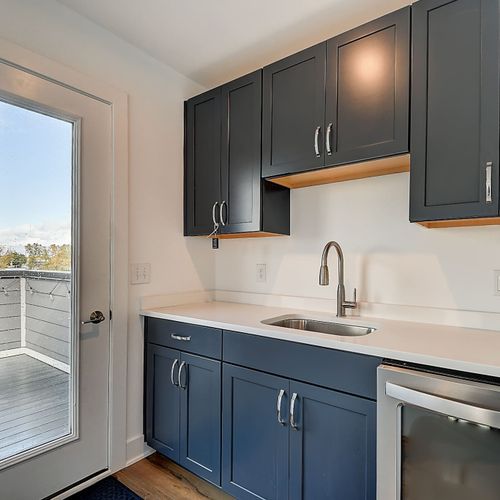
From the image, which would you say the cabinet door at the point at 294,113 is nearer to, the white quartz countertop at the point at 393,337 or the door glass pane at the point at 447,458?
the white quartz countertop at the point at 393,337

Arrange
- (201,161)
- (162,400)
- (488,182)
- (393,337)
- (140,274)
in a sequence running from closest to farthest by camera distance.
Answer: (488,182)
(393,337)
(162,400)
(140,274)
(201,161)

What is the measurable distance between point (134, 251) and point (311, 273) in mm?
1077

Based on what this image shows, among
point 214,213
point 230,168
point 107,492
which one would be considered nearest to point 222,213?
point 214,213

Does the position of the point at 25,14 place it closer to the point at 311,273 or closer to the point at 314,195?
the point at 314,195

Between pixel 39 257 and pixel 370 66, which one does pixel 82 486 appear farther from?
pixel 370 66

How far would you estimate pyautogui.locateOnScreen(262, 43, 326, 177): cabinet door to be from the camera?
1.72 metres

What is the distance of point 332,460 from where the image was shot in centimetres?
134

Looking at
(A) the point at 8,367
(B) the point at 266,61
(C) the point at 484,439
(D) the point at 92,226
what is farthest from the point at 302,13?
(A) the point at 8,367

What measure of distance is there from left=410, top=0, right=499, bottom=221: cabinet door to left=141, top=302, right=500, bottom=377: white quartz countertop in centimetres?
48

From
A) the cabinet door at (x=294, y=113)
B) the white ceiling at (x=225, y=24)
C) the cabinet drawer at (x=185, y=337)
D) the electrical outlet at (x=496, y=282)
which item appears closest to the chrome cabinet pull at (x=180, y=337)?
the cabinet drawer at (x=185, y=337)

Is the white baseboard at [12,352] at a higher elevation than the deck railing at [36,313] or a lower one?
lower

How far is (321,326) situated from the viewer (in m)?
1.94

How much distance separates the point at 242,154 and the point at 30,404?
5.51ft

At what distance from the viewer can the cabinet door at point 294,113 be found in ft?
5.64
